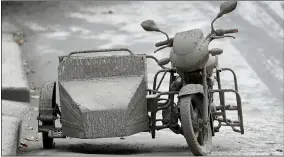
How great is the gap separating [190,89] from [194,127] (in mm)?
448

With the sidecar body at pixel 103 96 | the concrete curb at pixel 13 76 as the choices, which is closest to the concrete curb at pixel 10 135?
the sidecar body at pixel 103 96

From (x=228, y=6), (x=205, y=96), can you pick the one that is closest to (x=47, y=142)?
(x=205, y=96)

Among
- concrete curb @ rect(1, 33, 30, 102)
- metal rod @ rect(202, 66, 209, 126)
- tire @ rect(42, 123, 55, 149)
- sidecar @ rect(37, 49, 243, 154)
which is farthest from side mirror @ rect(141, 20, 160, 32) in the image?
concrete curb @ rect(1, 33, 30, 102)

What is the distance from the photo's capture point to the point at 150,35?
1653 centimetres

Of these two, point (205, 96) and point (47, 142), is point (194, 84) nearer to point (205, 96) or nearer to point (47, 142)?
point (205, 96)

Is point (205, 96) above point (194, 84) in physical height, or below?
below

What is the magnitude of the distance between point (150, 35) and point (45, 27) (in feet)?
8.72

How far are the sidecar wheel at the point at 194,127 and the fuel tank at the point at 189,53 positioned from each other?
12.3 inches

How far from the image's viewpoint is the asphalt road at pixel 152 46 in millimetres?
9008

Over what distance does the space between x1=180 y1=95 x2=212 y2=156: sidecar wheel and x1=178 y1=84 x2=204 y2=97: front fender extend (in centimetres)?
5

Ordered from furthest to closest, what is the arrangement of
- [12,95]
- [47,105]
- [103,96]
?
[12,95] < [47,105] < [103,96]

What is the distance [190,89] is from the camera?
742 cm

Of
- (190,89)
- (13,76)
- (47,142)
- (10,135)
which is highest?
(13,76)

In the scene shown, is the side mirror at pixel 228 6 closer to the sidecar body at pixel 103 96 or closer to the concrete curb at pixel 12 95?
the sidecar body at pixel 103 96
